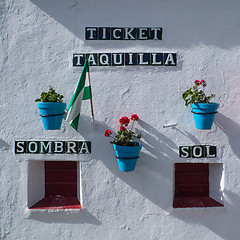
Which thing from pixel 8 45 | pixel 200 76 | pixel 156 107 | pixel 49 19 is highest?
pixel 49 19

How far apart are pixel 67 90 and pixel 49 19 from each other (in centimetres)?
98

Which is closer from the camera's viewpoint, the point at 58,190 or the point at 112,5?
the point at 112,5

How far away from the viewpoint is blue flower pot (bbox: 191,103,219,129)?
400cm

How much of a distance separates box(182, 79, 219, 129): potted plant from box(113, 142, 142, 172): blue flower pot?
0.83 metres

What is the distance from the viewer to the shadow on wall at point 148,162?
171 inches

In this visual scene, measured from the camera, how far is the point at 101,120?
4.34 meters

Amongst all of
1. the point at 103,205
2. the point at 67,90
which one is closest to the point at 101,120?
the point at 67,90

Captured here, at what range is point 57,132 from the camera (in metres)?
4.35

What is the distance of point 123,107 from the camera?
171 inches

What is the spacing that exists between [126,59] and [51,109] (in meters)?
1.21

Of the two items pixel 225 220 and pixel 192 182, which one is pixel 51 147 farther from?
pixel 225 220

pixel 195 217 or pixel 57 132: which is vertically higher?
pixel 57 132

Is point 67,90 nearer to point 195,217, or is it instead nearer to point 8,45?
point 8,45

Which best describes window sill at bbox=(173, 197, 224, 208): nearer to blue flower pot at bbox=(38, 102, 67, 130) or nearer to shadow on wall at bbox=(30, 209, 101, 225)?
shadow on wall at bbox=(30, 209, 101, 225)
